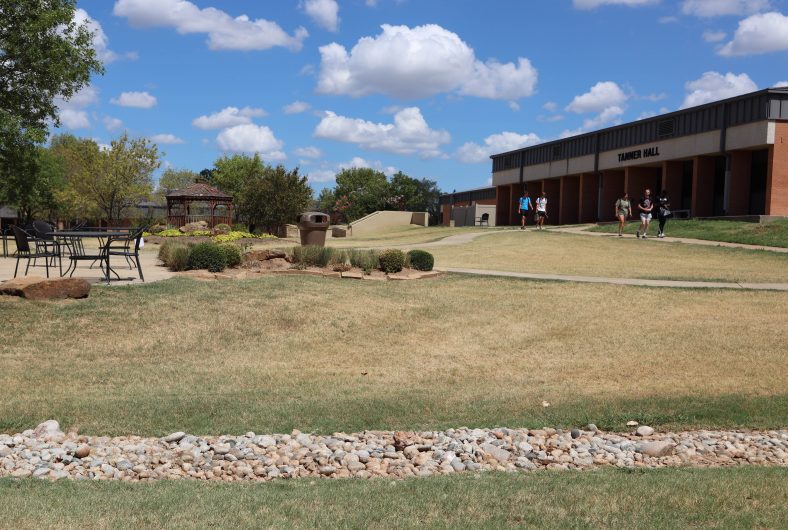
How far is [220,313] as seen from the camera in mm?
Result: 12242

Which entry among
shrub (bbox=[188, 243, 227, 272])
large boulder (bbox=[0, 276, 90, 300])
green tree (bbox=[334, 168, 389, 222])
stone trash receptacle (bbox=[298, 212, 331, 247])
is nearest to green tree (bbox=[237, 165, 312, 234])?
stone trash receptacle (bbox=[298, 212, 331, 247])

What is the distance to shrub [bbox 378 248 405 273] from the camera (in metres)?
16.8

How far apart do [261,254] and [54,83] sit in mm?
7817

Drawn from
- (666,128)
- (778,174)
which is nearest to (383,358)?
(778,174)

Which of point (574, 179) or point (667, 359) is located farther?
point (574, 179)

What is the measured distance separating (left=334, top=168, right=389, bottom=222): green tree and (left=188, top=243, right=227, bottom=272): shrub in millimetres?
56125

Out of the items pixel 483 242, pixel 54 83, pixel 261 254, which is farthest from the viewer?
pixel 483 242

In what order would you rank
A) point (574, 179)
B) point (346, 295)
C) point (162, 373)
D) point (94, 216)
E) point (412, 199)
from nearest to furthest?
point (162, 373) < point (346, 295) < point (574, 179) < point (94, 216) < point (412, 199)

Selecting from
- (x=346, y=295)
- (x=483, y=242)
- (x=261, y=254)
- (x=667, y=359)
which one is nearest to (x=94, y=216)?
(x=483, y=242)

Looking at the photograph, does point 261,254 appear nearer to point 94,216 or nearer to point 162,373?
point 162,373

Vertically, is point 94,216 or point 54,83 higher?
point 54,83

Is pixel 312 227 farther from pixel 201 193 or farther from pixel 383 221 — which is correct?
pixel 383 221

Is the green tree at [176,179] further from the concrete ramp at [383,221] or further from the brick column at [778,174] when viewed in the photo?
the brick column at [778,174]

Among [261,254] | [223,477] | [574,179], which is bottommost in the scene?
[223,477]
